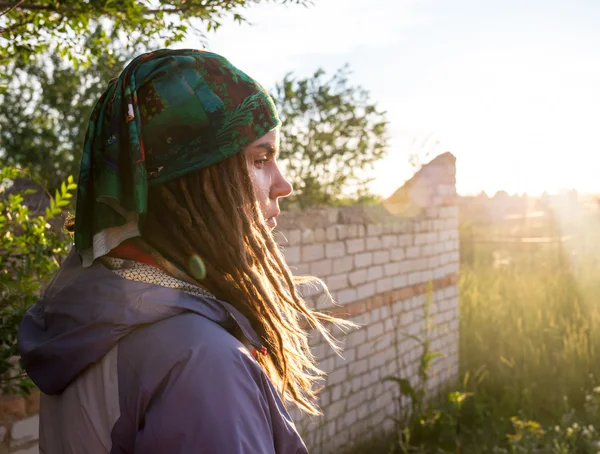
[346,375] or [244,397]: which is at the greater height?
[244,397]

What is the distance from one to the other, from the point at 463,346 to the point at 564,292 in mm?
2371

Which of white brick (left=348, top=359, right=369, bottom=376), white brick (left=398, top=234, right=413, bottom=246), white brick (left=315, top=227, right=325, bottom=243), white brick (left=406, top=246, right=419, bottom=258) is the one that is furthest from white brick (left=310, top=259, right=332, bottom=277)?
white brick (left=406, top=246, right=419, bottom=258)

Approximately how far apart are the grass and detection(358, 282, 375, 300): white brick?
1.10 m

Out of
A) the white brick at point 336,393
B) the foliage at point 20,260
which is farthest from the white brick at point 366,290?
the foliage at point 20,260

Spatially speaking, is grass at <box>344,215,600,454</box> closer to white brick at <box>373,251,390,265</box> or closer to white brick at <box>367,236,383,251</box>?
white brick at <box>373,251,390,265</box>

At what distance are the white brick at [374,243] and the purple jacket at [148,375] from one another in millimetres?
4415

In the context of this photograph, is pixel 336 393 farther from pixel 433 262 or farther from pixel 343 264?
pixel 433 262

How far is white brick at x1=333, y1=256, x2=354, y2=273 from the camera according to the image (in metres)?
4.98

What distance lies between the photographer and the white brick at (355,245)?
16.9ft

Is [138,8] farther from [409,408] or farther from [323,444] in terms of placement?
[409,408]

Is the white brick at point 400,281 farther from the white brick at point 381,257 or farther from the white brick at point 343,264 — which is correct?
the white brick at point 343,264

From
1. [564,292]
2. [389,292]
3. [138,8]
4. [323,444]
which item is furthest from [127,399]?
[564,292]

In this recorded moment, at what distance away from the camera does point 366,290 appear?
5449 millimetres

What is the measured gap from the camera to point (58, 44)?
9.56ft
